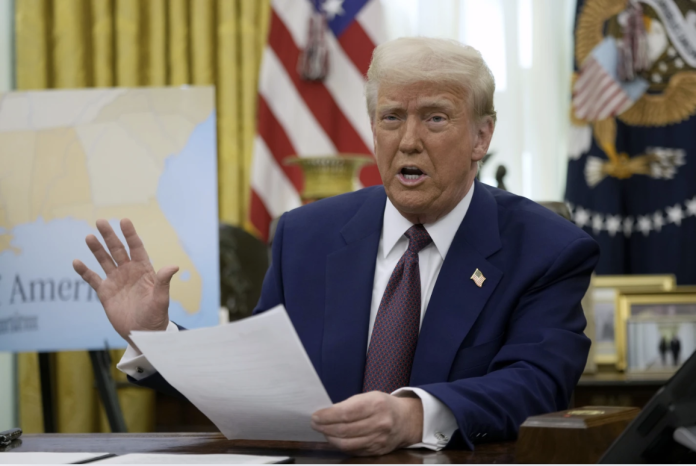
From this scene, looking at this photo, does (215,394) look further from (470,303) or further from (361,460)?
(470,303)

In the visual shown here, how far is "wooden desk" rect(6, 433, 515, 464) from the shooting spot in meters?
1.07

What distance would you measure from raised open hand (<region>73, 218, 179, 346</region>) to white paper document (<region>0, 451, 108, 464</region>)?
0.91 ft

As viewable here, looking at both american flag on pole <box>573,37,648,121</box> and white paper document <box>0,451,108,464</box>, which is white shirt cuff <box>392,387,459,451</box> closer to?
white paper document <box>0,451,108,464</box>

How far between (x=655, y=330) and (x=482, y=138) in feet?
5.91

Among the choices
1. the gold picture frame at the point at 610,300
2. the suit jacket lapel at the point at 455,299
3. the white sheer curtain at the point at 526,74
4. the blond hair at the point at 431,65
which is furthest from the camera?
the white sheer curtain at the point at 526,74

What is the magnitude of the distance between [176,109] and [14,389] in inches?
77.4

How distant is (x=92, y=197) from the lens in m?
2.79

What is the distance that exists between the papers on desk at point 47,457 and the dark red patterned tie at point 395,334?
55 centimetres

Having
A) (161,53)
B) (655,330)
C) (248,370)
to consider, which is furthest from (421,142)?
(161,53)

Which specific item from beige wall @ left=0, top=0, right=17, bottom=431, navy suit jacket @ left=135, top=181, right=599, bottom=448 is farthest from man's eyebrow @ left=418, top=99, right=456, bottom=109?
beige wall @ left=0, top=0, right=17, bottom=431

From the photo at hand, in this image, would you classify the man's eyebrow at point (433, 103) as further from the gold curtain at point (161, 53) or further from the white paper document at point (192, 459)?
the gold curtain at point (161, 53)

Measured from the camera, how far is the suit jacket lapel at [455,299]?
146 cm

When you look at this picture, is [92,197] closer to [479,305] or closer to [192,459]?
[479,305]

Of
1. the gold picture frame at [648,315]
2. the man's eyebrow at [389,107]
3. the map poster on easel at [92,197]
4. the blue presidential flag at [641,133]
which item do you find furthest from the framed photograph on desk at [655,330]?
the man's eyebrow at [389,107]
